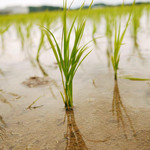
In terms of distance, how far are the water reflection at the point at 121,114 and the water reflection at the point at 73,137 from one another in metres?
0.16

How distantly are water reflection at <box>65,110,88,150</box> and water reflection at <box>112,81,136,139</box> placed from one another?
162 mm

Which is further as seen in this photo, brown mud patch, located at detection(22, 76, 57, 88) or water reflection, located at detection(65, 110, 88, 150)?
brown mud patch, located at detection(22, 76, 57, 88)

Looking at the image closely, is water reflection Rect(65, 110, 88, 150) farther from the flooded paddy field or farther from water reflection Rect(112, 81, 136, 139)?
water reflection Rect(112, 81, 136, 139)

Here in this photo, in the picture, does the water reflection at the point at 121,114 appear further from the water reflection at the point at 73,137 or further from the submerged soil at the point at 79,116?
the water reflection at the point at 73,137

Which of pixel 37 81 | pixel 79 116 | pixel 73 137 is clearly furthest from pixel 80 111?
pixel 37 81

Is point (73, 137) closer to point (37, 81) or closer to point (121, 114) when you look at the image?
A: point (121, 114)

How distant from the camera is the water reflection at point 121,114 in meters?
0.69

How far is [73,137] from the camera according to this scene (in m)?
0.67

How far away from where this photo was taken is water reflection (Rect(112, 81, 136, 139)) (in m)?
0.69

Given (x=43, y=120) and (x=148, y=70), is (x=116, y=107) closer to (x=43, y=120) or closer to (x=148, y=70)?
(x=43, y=120)

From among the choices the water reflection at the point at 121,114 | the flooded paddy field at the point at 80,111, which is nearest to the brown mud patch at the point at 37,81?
the flooded paddy field at the point at 80,111

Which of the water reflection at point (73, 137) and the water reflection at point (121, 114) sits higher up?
the water reflection at point (121, 114)

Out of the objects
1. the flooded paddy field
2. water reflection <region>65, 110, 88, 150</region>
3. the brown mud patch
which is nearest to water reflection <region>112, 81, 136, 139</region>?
the flooded paddy field

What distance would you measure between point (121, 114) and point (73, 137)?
0.81 feet
